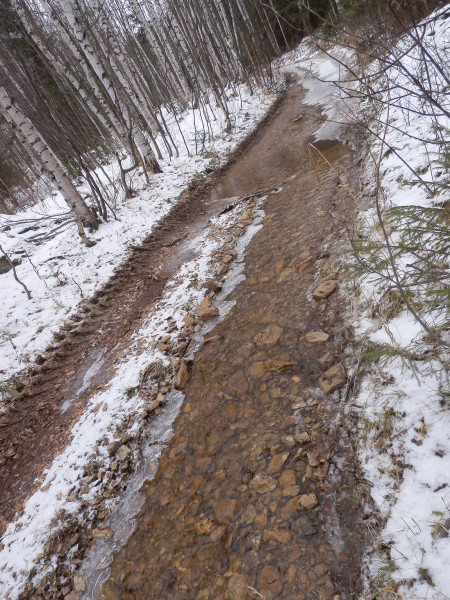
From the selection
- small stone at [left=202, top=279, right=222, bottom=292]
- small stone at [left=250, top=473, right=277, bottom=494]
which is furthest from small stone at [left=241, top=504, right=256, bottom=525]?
small stone at [left=202, top=279, right=222, bottom=292]

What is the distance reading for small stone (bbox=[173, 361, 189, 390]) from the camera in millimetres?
3655

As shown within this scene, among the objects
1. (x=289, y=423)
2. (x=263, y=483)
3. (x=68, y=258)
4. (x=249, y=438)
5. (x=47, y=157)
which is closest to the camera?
(x=263, y=483)

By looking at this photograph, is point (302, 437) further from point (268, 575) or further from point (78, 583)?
point (78, 583)

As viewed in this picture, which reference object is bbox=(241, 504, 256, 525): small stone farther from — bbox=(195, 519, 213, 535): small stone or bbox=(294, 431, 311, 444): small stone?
bbox=(294, 431, 311, 444): small stone

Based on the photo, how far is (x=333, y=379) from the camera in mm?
2756

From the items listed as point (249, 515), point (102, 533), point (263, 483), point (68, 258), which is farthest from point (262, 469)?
point (68, 258)

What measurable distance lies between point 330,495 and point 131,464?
1.92 metres

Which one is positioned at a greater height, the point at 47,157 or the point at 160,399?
the point at 47,157

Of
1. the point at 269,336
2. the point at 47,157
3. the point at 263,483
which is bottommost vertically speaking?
the point at 263,483

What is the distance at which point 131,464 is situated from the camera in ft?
10.4

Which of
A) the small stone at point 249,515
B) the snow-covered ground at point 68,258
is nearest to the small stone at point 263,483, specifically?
the small stone at point 249,515

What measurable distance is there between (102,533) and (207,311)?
2557 millimetres

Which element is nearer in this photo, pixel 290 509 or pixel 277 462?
pixel 290 509

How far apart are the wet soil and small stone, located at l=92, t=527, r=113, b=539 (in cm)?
104
